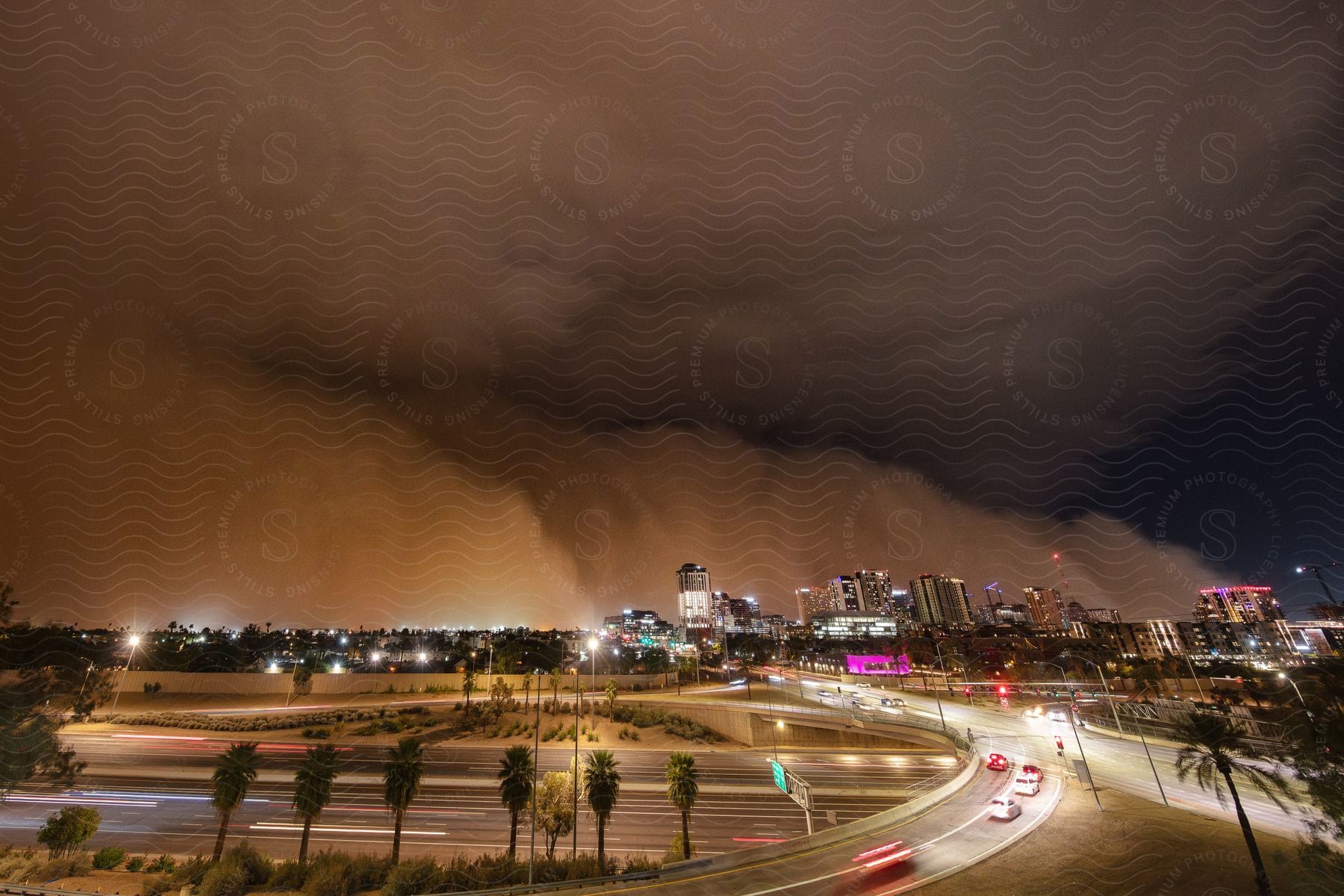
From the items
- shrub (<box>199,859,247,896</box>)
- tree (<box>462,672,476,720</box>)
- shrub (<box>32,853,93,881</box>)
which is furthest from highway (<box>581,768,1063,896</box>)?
tree (<box>462,672,476,720</box>)

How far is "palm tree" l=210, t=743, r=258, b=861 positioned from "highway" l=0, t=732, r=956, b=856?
4.94 m

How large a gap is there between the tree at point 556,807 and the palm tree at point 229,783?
15649mm

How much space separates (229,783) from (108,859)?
692 cm

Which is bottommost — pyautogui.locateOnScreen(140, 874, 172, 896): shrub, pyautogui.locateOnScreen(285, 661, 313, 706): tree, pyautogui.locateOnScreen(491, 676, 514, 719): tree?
pyautogui.locateOnScreen(140, 874, 172, 896): shrub

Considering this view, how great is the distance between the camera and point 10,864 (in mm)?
24406

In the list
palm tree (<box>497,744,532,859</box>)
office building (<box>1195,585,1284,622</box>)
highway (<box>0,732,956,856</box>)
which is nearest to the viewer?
palm tree (<box>497,744,532,859</box>)

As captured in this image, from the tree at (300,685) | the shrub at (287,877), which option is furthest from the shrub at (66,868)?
the tree at (300,685)

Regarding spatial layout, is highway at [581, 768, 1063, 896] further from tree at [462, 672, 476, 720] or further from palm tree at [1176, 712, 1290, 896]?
tree at [462, 672, 476, 720]

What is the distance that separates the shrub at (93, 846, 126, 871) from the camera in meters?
25.7

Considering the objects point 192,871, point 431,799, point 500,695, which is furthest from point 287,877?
point 500,695

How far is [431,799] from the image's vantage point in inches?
1516

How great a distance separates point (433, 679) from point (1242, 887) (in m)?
83.6

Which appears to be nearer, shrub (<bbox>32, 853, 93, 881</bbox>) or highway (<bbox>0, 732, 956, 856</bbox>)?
shrub (<bbox>32, 853, 93, 881</bbox>)

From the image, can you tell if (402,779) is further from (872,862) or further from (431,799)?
(872,862)
